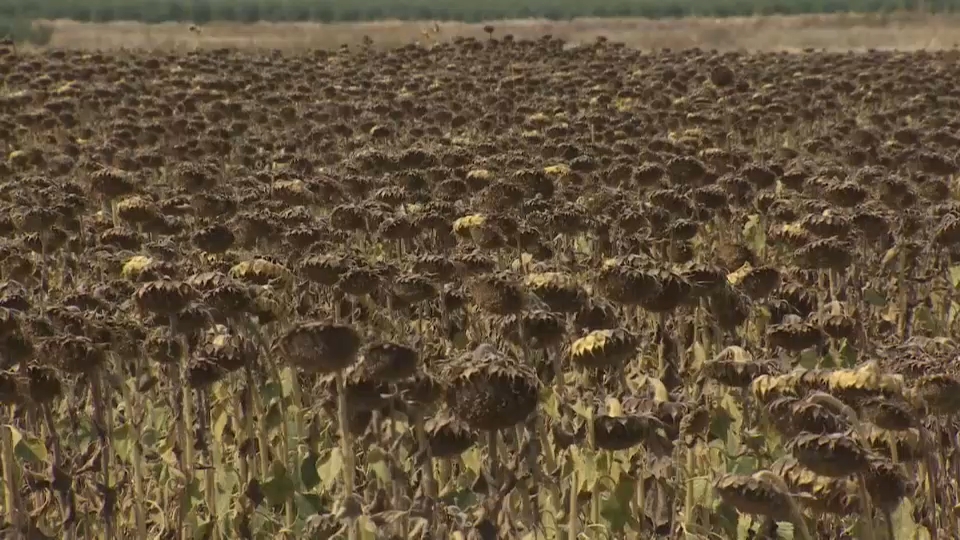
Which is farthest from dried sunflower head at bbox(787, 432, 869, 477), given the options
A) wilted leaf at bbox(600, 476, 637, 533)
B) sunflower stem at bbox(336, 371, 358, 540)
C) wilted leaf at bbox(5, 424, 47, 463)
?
wilted leaf at bbox(5, 424, 47, 463)

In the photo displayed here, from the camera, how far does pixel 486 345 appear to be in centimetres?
275

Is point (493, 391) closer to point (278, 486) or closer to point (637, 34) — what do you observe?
point (278, 486)

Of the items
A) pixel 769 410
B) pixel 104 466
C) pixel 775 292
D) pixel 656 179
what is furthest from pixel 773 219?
pixel 104 466

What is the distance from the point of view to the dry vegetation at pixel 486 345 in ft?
9.53

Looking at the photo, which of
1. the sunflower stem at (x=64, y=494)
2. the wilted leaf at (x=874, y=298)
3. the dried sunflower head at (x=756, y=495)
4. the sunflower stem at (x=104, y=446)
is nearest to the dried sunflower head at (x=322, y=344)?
the sunflower stem at (x=104, y=446)

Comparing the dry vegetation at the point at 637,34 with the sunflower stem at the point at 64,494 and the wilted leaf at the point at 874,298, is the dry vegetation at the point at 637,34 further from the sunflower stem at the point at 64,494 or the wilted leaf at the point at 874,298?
the sunflower stem at the point at 64,494

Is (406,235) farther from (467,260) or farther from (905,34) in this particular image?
(905,34)

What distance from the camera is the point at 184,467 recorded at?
412cm

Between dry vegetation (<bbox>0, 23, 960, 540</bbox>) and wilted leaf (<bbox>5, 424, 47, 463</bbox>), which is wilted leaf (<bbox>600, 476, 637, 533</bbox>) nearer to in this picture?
dry vegetation (<bbox>0, 23, 960, 540</bbox>)

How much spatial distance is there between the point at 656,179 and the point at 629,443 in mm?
4557

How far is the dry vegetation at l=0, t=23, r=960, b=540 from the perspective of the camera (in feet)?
9.53

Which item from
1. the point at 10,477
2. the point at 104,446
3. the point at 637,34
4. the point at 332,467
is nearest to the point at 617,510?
the point at 332,467

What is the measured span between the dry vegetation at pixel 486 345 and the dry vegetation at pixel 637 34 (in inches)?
953

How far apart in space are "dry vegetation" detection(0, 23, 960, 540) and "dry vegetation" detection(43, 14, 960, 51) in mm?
24207
